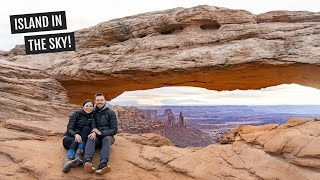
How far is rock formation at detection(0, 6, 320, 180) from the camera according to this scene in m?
9.81

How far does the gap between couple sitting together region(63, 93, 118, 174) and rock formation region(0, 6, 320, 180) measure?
0.43m

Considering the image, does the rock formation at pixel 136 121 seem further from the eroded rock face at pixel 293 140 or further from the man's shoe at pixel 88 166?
the man's shoe at pixel 88 166

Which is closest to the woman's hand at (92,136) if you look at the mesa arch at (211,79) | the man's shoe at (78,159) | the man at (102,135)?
the man at (102,135)

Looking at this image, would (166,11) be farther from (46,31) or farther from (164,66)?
(46,31)

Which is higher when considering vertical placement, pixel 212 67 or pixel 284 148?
pixel 212 67

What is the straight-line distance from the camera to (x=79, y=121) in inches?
375

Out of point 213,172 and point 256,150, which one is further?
point 256,150

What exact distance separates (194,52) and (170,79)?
1849 mm

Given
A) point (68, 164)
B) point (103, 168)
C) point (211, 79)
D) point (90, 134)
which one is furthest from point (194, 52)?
point (68, 164)

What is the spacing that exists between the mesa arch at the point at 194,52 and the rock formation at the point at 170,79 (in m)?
0.04

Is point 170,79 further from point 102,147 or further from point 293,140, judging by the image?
point 102,147

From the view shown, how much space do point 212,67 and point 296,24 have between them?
12.2 feet

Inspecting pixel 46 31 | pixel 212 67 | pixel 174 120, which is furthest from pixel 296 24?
pixel 174 120

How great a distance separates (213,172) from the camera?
9.77 meters
